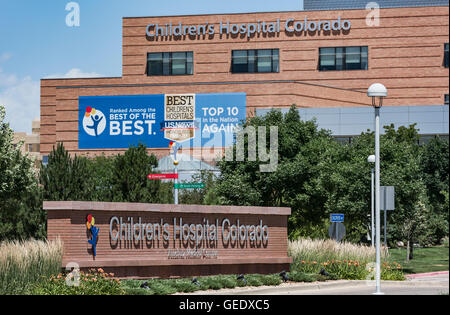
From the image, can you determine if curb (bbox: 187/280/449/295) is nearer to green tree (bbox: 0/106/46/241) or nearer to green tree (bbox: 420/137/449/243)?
green tree (bbox: 0/106/46/241)

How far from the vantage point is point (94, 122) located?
71.0 m

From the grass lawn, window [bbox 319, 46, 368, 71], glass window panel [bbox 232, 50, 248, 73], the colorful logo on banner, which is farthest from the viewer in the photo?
glass window panel [bbox 232, 50, 248, 73]

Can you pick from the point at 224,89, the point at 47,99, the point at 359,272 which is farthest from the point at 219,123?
the point at 359,272

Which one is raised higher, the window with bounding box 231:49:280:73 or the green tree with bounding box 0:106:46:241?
the window with bounding box 231:49:280:73

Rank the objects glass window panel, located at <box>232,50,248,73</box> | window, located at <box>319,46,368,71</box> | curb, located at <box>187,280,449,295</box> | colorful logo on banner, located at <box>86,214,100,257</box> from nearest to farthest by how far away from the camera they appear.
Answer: colorful logo on banner, located at <box>86,214,100,257</box> → curb, located at <box>187,280,449,295</box> → window, located at <box>319,46,368,71</box> → glass window panel, located at <box>232,50,248,73</box>

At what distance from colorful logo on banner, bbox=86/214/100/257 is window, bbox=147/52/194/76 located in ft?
168

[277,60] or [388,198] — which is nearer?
[388,198]

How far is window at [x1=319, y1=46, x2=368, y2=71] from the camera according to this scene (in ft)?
235

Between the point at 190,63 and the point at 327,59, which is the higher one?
the point at 327,59

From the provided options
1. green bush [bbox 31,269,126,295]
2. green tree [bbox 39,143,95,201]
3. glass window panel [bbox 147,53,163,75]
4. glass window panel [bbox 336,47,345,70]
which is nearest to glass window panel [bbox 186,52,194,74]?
glass window panel [bbox 147,53,163,75]

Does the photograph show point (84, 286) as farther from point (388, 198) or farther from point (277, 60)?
point (277, 60)

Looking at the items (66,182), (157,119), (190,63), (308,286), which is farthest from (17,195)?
(190,63)

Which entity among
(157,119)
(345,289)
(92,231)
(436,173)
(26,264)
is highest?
(157,119)

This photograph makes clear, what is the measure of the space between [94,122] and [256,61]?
15.6 metres
